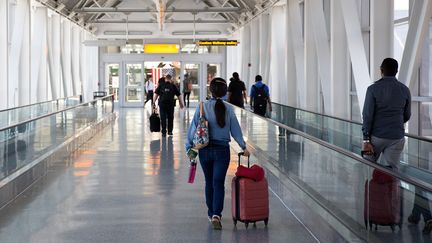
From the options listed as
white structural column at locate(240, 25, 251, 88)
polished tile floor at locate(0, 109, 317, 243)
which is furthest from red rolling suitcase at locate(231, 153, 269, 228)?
white structural column at locate(240, 25, 251, 88)

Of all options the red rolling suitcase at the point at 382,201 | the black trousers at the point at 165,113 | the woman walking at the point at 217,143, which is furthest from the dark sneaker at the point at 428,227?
the black trousers at the point at 165,113

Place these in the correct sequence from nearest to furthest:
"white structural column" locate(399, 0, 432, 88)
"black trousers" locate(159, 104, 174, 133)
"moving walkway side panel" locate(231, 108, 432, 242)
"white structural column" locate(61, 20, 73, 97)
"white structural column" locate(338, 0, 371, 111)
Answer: "moving walkway side panel" locate(231, 108, 432, 242) < "white structural column" locate(399, 0, 432, 88) < "white structural column" locate(338, 0, 371, 111) < "black trousers" locate(159, 104, 174, 133) < "white structural column" locate(61, 20, 73, 97)

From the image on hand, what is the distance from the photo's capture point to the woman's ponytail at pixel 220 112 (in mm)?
7566

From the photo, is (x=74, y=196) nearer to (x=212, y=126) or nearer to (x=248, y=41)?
(x=212, y=126)

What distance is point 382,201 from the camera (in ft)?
18.2

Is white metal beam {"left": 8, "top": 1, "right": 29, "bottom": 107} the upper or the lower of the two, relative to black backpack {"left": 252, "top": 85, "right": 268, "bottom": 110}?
upper

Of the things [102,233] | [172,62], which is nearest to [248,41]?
[172,62]

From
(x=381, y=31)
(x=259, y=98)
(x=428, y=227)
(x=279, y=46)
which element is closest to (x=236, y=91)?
(x=259, y=98)

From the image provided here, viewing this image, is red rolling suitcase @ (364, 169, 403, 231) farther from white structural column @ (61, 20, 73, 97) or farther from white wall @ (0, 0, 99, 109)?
white structural column @ (61, 20, 73, 97)

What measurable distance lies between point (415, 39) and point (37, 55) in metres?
19.4

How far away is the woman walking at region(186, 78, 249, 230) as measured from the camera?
7.58 meters

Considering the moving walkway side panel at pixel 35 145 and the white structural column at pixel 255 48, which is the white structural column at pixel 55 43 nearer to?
the white structural column at pixel 255 48

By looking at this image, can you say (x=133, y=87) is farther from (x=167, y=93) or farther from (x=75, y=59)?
(x=167, y=93)

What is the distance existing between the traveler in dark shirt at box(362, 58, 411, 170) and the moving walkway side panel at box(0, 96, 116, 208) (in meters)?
4.57
